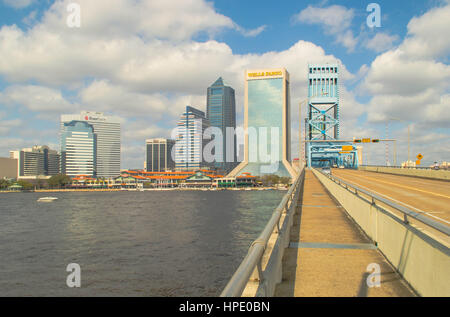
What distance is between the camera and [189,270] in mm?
29828

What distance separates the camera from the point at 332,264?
26.1 feet

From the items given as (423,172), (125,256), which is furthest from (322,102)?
(125,256)

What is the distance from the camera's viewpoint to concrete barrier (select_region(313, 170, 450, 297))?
17.2 feet

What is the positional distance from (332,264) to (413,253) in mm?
1914

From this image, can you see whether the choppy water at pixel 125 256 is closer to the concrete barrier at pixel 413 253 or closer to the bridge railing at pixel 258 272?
the concrete barrier at pixel 413 253

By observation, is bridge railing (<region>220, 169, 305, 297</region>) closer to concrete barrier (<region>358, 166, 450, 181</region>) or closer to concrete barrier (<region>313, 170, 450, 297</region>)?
concrete barrier (<region>313, 170, 450, 297</region>)

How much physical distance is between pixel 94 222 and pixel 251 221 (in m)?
27.5

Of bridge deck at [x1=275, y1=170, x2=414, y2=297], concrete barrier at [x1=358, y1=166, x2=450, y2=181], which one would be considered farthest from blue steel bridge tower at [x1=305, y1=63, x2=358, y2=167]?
bridge deck at [x1=275, y1=170, x2=414, y2=297]

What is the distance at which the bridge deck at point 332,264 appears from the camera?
627 centimetres

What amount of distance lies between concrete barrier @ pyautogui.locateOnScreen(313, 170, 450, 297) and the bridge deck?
0.23 meters

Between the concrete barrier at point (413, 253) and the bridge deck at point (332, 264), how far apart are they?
23 cm

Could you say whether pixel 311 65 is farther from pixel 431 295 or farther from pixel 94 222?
pixel 431 295

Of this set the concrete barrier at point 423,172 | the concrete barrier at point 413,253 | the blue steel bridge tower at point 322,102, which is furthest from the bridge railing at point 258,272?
the blue steel bridge tower at point 322,102
